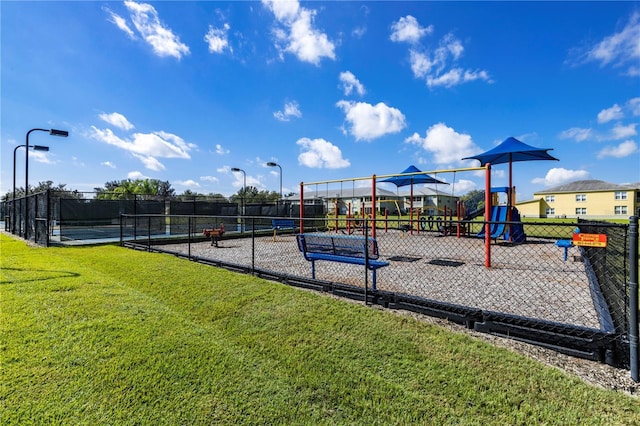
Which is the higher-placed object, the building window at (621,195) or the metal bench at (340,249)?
the building window at (621,195)

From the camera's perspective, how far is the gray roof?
150 ft

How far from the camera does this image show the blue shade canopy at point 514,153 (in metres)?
11.5

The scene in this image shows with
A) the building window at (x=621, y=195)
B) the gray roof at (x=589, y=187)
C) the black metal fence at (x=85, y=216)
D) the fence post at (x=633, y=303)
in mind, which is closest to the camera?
the fence post at (x=633, y=303)

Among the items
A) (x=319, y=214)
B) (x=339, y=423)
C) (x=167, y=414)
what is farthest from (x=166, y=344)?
(x=319, y=214)

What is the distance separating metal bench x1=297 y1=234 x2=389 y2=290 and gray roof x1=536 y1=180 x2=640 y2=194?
188 feet

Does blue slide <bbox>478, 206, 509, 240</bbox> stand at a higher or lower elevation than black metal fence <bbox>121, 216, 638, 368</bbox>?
higher

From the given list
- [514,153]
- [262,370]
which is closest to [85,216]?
[262,370]

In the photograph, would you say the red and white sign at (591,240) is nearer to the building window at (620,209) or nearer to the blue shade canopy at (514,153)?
the blue shade canopy at (514,153)

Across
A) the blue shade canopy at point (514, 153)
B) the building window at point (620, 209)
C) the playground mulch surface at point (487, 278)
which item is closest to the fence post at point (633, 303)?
the playground mulch surface at point (487, 278)

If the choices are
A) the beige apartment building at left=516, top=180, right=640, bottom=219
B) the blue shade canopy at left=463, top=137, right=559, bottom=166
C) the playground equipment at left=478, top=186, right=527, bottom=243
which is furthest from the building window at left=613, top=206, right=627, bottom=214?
the playground equipment at left=478, top=186, right=527, bottom=243

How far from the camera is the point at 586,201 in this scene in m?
47.3

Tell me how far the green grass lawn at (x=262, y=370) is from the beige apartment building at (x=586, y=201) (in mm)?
51953

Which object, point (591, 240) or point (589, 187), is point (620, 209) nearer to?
point (589, 187)

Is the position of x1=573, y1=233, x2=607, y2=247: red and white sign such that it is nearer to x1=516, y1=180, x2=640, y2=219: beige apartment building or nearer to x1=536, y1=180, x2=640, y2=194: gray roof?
x1=516, y1=180, x2=640, y2=219: beige apartment building
